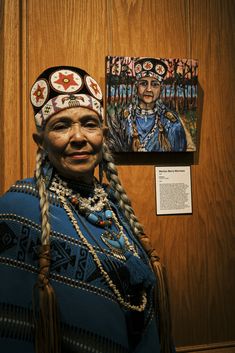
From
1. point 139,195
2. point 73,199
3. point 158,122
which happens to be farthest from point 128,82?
point 73,199

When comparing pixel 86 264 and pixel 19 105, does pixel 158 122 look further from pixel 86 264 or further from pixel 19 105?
pixel 86 264

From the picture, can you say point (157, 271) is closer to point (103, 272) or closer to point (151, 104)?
point (103, 272)

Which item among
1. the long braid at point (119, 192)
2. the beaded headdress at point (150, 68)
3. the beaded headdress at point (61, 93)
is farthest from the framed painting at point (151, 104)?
the beaded headdress at point (61, 93)

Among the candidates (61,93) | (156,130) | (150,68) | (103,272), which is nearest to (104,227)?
(103,272)

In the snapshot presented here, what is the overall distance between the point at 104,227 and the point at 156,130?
0.60m

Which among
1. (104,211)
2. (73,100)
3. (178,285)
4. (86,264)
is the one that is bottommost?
(178,285)

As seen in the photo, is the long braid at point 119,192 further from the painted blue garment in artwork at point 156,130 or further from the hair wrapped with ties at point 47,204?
the painted blue garment in artwork at point 156,130

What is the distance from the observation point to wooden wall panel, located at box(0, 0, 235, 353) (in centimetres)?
153

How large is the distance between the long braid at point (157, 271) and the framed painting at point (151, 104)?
34cm

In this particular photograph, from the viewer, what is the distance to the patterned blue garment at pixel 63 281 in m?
0.97

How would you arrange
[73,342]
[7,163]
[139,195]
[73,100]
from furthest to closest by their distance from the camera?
[139,195], [7,163], [73,100], [73,342]

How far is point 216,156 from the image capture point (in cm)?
171

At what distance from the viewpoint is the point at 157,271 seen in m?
1.17

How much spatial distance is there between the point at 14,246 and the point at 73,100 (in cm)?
40
